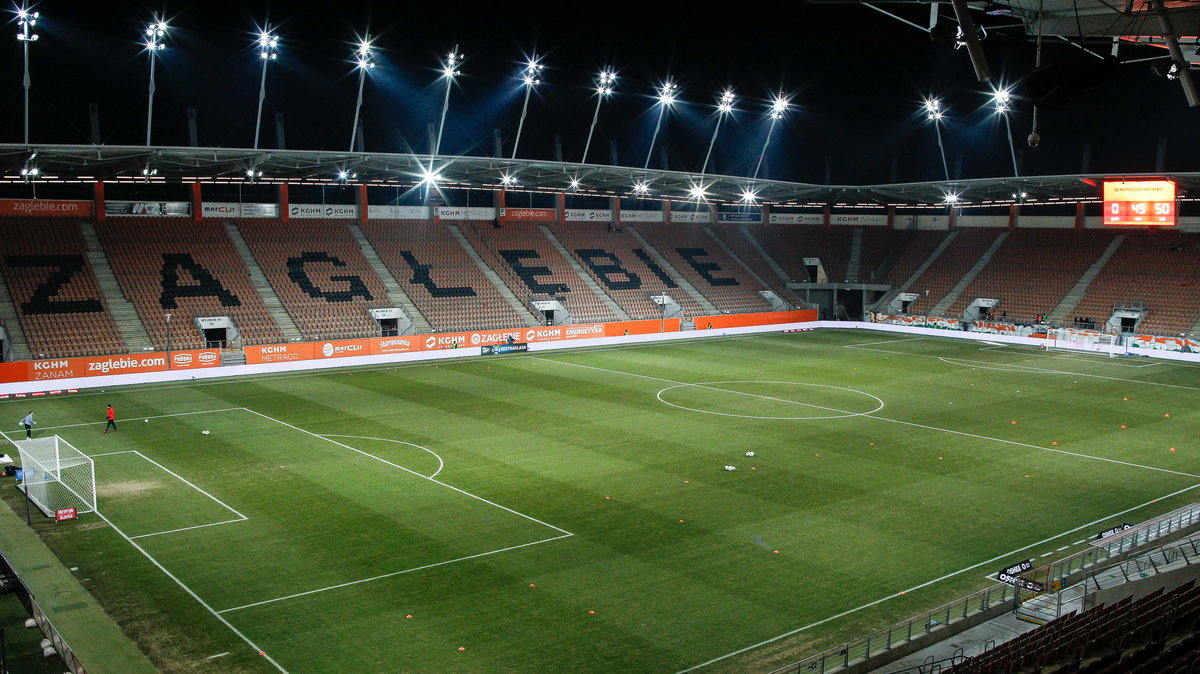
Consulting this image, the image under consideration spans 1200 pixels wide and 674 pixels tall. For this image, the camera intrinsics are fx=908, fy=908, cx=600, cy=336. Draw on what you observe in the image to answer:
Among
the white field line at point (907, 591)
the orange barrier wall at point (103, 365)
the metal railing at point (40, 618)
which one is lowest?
the white field line at point (907, 591)

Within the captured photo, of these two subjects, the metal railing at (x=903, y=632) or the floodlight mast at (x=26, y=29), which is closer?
the metal railing at (x=903, y=632)

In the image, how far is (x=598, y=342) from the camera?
175 feet

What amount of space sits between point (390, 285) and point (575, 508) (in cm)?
3419

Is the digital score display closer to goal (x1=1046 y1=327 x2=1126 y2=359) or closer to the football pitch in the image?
goal (x1=1046 y1=327 x2=1126 y2=359)

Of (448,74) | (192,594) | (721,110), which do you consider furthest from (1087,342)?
(192,594)

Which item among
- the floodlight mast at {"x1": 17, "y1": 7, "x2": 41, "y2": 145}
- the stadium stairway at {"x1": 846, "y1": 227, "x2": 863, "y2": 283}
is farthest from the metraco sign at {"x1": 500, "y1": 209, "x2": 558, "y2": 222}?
the floodlight mast at {"x1": 17, "y1": 7, "x2": 41, "y2": 145}

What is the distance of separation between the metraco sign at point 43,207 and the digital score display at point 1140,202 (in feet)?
184

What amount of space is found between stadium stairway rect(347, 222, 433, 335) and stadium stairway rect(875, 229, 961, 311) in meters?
34.8

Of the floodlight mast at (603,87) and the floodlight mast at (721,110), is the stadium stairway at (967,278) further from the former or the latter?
the floodlight mast at (603,87)

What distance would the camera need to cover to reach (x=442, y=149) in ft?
185

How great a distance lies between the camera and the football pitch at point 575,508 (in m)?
14.8

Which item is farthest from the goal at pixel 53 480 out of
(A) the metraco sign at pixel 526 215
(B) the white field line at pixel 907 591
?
(A) the metraco sign at pixel 526 215

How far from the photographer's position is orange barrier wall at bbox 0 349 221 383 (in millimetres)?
36734

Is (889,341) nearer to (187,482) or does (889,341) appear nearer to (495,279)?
(495,279)
